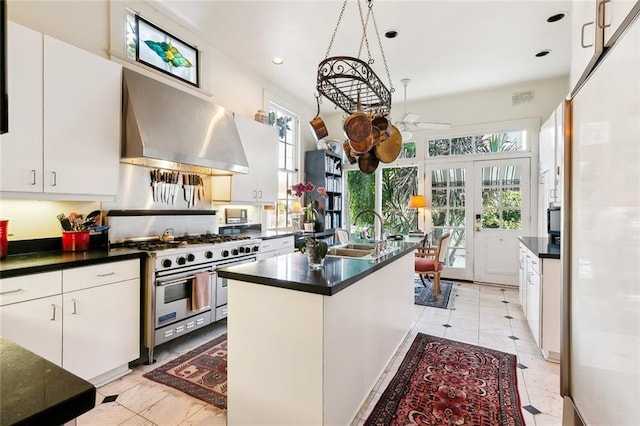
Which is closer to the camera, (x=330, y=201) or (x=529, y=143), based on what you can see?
(x=529, y=143)

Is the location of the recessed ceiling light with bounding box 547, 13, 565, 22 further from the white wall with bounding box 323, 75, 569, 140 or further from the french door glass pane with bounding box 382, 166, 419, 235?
the french door glass pane with bounding box 382, 166, 419, 235

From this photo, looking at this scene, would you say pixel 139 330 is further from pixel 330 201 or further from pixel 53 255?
pixel 330 201

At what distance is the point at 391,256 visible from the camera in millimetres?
2365

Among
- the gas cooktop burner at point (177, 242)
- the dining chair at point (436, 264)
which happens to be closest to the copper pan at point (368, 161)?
the gas cooktop burner at point (177, 242)

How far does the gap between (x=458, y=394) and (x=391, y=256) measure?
1044mm

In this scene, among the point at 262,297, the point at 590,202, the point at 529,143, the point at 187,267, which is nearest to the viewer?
the point at 590,202

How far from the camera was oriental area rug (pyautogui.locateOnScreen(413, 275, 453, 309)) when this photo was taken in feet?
13.6

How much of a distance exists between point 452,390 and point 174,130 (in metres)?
3.22

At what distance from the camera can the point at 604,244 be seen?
1079 millimetres

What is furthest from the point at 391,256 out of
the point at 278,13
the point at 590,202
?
the point at 278,13

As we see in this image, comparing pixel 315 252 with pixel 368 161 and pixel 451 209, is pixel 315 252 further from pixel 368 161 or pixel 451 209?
pixel 451 209

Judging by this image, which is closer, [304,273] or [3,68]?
[3,68]

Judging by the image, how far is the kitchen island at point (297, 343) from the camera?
152cm

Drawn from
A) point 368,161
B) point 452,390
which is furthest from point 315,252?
point 452,390
